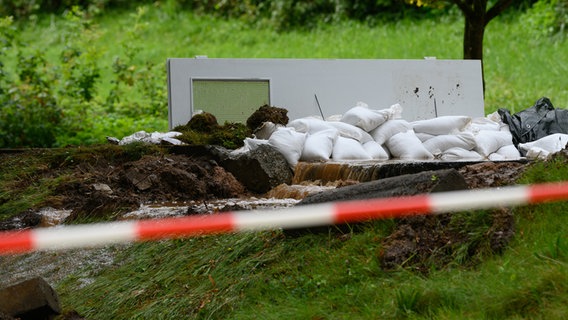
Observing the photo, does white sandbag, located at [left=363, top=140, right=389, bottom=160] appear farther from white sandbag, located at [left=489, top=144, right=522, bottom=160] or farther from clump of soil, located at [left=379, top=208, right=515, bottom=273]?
clump of soil, located at [left=379, top=208, right=515, bottom=273]

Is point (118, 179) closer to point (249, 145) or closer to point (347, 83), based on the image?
point (249, 145)

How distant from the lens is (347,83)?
478 inches

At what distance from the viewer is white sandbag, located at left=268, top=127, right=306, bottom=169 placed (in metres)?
9.80

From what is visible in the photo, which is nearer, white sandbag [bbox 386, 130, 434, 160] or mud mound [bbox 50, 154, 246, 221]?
mud mound [bbox 50, 154, 246, 221]

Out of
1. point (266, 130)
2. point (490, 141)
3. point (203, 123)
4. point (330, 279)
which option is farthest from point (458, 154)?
point (330, 279)

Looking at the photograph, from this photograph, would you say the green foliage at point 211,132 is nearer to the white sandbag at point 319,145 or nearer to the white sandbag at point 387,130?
the white sandbag at point 319,145

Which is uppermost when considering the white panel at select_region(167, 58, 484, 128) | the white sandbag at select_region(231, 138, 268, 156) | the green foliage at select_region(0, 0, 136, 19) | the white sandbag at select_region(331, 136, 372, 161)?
the green foliage at select_region(0, 0, 136, 19)

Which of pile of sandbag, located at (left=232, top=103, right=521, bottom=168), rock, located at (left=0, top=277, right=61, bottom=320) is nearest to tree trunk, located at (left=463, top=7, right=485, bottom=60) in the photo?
pile of sandbag, located at (left=232, top=103, right=521, bottom=168)

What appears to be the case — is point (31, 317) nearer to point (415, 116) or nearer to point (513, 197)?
point (513, 197)

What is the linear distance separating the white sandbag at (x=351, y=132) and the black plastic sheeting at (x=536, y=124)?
1.90m

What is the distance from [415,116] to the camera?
40.1 ft

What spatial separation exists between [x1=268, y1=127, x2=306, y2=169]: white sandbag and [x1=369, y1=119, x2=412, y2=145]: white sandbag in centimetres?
102

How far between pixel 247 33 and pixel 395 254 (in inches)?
785

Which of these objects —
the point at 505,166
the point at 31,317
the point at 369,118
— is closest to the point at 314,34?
the point at 369,118
